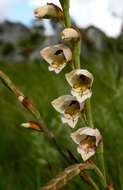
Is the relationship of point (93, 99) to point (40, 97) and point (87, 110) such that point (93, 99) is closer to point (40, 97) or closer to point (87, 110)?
point (40, 97)

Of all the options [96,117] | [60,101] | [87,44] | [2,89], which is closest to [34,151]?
[96,117]

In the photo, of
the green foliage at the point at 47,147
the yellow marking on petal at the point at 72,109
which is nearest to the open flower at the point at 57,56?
the yellow marking on petal at the point at 72,109

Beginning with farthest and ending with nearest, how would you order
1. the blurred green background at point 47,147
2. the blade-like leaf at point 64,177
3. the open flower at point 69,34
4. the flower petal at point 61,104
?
the blurred green background at point 47,147
the flower petal at point 61,104
the open flower at point 69,34
the blade-like leaf at point 64,177

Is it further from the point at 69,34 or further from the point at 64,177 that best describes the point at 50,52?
the point at 64,177

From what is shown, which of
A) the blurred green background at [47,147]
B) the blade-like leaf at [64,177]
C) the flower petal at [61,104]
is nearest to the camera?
the blade-like leaf at [64,177]

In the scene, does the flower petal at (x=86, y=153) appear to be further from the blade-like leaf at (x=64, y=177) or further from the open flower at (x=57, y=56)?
the open flower at (x=57, y=56)

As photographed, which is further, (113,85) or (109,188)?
(113,85)
